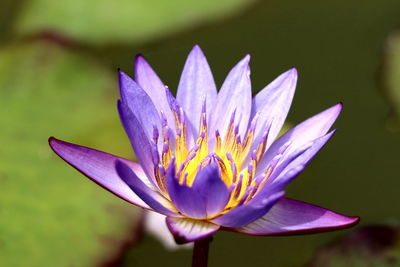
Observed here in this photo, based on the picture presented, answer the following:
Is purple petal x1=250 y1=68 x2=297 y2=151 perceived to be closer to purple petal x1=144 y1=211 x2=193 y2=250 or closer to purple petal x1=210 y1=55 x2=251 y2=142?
purple petal x1=210 y1=55 x2=251 y2=142

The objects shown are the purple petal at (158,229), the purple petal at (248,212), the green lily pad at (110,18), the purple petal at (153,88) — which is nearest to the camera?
the purple petal at (248,212)

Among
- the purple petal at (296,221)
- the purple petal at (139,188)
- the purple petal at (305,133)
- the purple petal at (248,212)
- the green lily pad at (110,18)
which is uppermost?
the green lily pad at (110,18)

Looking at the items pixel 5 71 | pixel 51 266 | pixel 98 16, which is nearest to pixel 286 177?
pixel 51 266

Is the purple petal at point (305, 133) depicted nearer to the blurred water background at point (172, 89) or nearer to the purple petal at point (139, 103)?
the purple petal at point (139, 103)

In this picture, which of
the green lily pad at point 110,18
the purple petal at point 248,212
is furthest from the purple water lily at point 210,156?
the green lily pad at point 110,18

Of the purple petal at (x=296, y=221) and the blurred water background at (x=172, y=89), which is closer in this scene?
the purple petal at (x=296, y=221)

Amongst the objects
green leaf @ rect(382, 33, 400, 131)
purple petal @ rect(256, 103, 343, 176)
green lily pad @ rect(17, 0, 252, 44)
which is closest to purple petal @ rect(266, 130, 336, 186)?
purple petal @ rect(256, 103, 343, 176)

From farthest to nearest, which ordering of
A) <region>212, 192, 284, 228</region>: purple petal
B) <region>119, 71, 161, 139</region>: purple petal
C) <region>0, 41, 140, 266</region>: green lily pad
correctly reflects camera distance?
1. <region>0, 41, 140, 266</region>: green lily pad
2. <region>119, 71, 161, 139</region>: purple petal
3. <region>212, 192, 284, 228</region>: purple petal

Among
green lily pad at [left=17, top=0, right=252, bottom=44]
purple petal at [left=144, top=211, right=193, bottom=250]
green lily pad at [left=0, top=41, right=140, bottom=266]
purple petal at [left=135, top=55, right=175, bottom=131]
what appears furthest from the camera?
green lily pad at [left=17, top=0, right=252, bottom=44]
